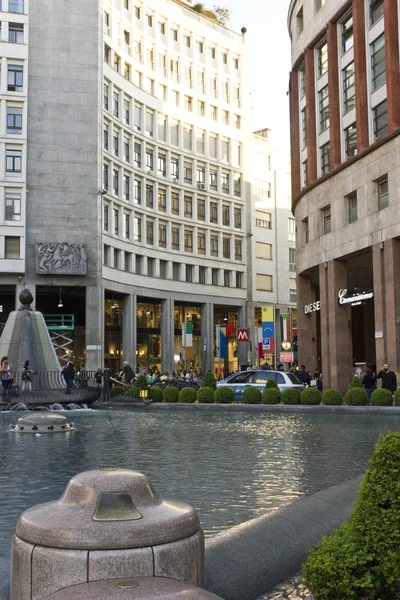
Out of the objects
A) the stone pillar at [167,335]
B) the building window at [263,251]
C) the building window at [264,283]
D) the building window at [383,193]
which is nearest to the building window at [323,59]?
the building window at [383,193]

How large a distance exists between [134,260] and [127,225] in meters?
3.12

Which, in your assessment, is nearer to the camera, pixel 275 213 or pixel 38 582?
pixel 38 582

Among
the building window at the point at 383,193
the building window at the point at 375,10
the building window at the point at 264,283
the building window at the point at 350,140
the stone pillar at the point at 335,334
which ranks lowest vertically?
the stone pillar at the point at 335,334

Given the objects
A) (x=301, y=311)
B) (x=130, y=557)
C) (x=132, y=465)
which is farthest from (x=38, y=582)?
(x=301, y=311)

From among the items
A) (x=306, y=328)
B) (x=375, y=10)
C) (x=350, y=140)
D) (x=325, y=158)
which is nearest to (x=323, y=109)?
(x=325, y=158)

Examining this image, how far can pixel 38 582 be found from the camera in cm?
383

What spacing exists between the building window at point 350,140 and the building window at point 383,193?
3.40 metres

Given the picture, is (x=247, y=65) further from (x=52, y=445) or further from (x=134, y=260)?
(x=52, y=445)

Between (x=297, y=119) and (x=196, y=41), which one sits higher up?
(x=196, y=41)

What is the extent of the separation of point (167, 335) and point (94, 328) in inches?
489

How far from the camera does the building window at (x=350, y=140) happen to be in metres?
38.8

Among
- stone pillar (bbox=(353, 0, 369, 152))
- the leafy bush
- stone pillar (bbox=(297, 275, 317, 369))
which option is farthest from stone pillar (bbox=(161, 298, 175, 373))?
the leafy bush

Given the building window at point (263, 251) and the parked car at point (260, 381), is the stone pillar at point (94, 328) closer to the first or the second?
the parked car at point (260, 381)

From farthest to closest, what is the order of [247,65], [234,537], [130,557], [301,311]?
[247,65] < [301,311] < [234,537] < [130,557]
